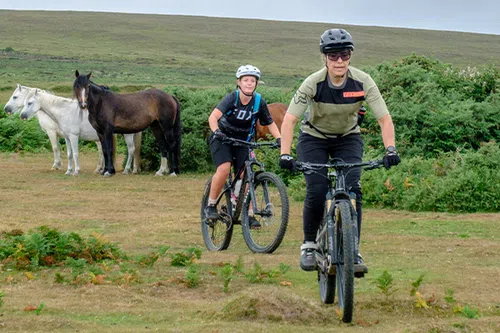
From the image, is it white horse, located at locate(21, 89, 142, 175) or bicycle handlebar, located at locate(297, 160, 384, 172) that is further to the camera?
white horse, located at locate(21, 89, 142, 175)

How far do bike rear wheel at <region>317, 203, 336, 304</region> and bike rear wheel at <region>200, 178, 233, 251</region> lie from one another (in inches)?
118

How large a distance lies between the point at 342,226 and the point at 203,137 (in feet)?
48.7

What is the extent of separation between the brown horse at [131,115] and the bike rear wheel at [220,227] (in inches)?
366

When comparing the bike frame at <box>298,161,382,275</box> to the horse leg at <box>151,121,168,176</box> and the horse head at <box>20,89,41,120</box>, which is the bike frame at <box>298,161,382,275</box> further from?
the horse head at <box>20,89,41,120</box>

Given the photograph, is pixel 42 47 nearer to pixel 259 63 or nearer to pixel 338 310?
pixel 259 63

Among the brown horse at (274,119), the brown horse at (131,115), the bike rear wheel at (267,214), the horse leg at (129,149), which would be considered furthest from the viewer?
the horse leg at (129,149)

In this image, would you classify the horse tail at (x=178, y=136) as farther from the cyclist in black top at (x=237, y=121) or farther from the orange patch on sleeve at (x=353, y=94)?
the orange patch on sleeve at (x=353, y=94)

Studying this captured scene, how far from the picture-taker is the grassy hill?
71.6m

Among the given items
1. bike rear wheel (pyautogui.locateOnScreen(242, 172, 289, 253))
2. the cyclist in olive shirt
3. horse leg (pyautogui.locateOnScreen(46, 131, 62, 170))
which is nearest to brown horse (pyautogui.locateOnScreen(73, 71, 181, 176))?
horse leg (pyautogui.locateOnScreen(46, 131, 62, 170))

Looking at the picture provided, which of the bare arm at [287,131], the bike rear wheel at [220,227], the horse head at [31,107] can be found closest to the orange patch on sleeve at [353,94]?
the bare arm at [287,131]

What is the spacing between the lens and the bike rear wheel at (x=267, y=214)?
9711 millimetres

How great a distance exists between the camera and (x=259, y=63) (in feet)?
309

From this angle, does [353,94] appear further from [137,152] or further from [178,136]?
[137,152]

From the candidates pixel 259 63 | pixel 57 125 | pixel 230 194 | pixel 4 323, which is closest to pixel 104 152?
pixel 57 125
